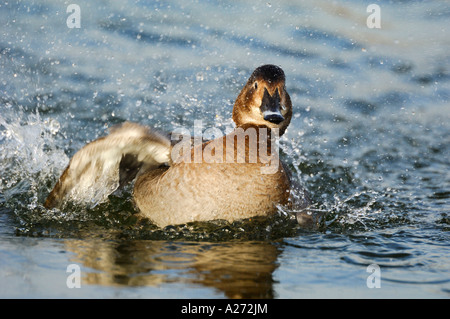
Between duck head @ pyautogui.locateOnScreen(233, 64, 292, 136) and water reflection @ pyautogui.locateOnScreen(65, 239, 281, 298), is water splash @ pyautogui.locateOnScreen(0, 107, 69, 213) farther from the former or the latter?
duck head @ pyautogui.locateOnScreen(233, 64, 292, 136)

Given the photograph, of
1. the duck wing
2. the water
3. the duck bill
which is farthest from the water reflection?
the duck bill

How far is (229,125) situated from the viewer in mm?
7926

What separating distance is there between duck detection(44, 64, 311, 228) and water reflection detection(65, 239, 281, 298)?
37 cm

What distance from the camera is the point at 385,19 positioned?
10641 millimetres

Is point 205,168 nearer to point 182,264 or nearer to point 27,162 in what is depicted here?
point 182,264

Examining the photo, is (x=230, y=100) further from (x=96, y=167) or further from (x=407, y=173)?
(x=96, y=167)

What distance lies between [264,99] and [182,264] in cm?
163

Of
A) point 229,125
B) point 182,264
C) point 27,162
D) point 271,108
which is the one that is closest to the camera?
point 182,264

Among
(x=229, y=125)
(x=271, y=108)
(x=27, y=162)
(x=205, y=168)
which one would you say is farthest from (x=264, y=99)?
(x=27, y=162)

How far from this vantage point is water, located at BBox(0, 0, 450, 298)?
403 cm

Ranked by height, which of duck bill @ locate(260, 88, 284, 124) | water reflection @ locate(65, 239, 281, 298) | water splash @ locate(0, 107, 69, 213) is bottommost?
water reflection @ locate(65, 239, 281, 298)

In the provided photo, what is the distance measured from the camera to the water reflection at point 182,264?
3.78 meters

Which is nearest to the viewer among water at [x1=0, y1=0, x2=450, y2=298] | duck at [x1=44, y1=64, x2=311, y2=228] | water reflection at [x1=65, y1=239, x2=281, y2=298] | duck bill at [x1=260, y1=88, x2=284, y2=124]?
water reflection at [x1=65, y1=239, x2=281, y2=298]
